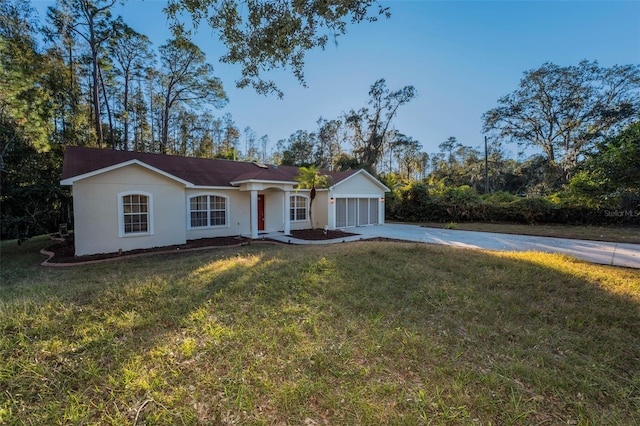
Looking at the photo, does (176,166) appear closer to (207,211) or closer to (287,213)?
(207,211)

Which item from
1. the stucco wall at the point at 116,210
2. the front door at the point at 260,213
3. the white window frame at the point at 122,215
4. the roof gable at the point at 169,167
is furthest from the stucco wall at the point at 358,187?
the white window frame at the point at 122,215

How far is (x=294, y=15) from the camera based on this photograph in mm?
5750

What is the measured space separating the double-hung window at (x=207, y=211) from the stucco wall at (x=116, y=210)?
954mm

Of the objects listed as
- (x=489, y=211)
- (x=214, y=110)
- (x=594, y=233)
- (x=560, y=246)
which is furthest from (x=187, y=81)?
(x=594, y=233)

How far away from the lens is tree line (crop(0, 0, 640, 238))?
6.45 m

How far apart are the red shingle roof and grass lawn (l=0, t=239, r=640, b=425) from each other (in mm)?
7422

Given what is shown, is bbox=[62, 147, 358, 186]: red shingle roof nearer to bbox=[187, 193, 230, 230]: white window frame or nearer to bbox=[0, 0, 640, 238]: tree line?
bbox=[187, 193, 230, 230]: white window frame

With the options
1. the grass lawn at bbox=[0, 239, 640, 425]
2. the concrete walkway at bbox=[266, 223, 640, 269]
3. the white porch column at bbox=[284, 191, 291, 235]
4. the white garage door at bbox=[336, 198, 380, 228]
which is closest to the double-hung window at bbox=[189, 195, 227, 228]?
the concrete walkway at bbox=[266, 223, 640, 269]

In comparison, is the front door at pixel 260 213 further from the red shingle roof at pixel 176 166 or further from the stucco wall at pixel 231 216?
the red shingle roof at pixel 176 166

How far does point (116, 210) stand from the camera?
9.96 meters

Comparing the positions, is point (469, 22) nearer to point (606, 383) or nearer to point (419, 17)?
point (419, 17)

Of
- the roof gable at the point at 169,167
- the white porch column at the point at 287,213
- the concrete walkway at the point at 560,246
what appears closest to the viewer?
the concrete walkway at the point at 560,246

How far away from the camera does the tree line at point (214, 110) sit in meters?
6.45

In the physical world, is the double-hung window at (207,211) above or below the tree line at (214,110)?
below
